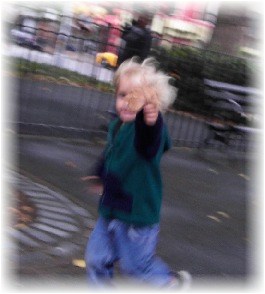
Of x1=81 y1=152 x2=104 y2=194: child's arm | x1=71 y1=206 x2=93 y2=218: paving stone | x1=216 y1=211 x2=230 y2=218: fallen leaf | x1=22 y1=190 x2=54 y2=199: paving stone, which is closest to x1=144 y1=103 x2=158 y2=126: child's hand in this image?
x1=81 y1=152 x2=104 y2=194: child's arm

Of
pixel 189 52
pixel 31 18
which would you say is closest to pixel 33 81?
pixel 31 18

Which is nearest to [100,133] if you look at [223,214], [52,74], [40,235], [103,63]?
[103,63]

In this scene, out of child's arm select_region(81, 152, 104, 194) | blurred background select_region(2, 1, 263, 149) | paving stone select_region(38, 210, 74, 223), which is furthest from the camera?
blurred background select_region(2, 1, 263, 149)

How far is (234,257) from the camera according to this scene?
533 centimetres

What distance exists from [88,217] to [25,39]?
4.00 m

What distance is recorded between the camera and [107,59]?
9.14 metres

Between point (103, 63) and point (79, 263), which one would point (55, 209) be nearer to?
point (79, 263)

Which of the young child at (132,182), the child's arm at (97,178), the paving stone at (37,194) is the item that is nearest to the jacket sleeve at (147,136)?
the young child at (132,182)

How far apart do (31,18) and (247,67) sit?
5.20 metres

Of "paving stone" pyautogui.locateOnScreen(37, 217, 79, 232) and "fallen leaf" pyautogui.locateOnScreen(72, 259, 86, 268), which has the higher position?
"paving stone" pyautogui.locateOnScreen(37, 217, 79, 232)

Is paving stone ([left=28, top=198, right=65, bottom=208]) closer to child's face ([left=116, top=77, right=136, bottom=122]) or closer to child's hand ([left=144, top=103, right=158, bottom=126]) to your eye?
child's face ([left=116, top=77, right=136, bottom=122])

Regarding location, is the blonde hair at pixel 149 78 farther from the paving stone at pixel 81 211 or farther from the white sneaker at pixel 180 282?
the paving stone at pixel 81 211

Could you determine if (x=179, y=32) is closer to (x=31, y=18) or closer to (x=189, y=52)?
(x=189, y=52)

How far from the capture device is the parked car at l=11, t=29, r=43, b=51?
8.68 meters
